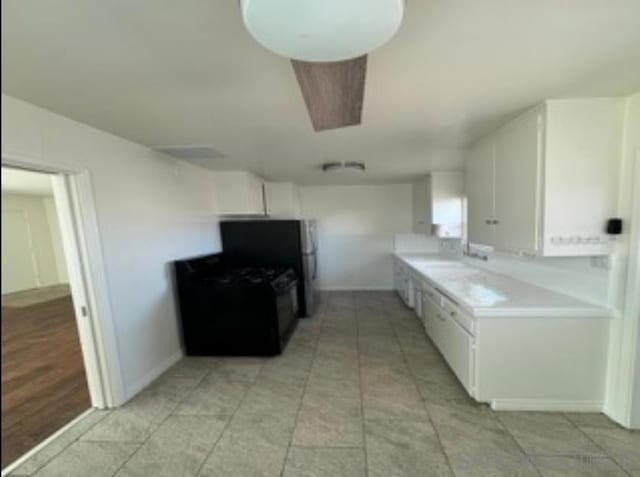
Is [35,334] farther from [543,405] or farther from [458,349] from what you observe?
[543,405]

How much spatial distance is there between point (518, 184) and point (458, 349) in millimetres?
1366

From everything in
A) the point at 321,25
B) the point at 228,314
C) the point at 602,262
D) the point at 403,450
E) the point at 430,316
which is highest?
the point at 321,25

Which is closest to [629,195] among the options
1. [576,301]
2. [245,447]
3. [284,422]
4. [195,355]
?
[576,301]

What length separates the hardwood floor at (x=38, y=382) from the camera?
2.11 metres

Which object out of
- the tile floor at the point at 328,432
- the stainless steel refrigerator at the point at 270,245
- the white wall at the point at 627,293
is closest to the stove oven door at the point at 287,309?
the stainless steel refrigerator at the point at 270,245

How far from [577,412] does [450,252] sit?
2.90 metres

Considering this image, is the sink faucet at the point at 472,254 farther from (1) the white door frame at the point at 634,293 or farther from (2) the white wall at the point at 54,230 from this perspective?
(2) the white wall at the point at 54,230

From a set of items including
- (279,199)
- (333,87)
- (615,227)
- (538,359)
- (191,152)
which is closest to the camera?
(333,87)

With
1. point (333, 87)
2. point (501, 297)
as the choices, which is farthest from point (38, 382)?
point (501, 297)

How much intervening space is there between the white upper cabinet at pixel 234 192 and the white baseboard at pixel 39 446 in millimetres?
2546

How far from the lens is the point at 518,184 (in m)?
2.15

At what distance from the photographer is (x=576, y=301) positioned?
2.18 m

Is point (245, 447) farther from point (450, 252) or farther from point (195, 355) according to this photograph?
point (450, 252)

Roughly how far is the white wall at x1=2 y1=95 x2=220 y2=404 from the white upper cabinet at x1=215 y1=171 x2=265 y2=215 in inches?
20.3
